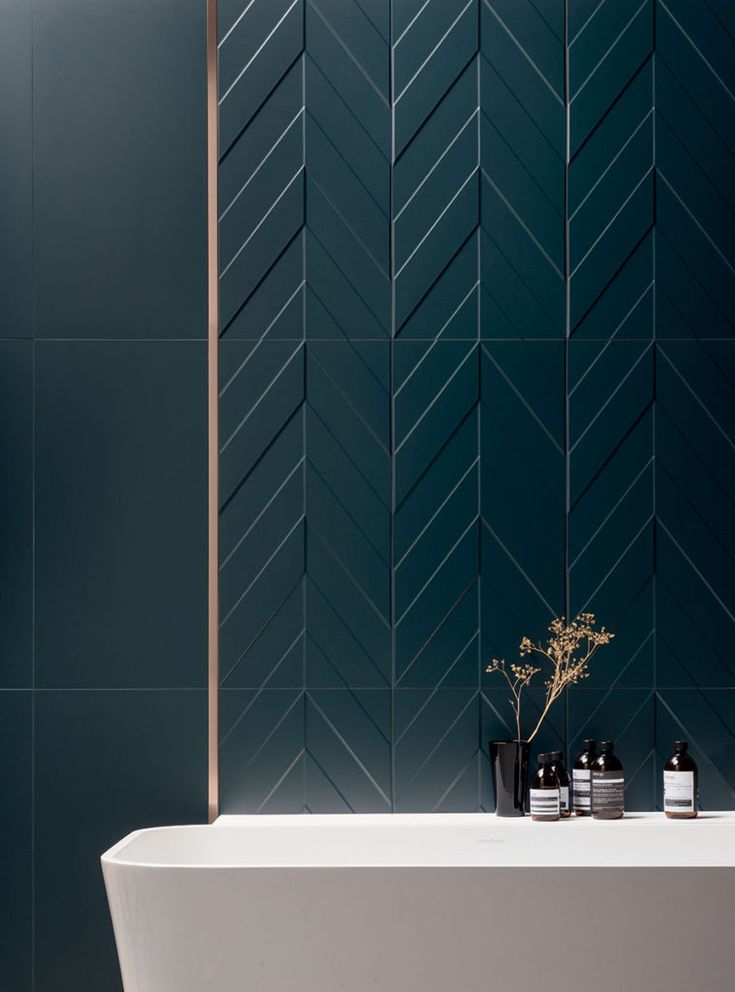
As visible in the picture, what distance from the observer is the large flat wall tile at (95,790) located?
6.84 feet

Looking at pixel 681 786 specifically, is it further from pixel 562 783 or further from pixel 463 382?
pixel 463 382

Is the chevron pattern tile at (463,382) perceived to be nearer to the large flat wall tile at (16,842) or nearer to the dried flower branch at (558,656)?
the dried flower branch at (558,656)

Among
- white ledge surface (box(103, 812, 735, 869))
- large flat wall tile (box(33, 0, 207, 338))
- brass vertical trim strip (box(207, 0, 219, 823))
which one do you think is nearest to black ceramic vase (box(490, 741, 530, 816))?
white ledge surface (box(103, 812, 735, 869))

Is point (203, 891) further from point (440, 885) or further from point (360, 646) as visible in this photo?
point (360, 646)

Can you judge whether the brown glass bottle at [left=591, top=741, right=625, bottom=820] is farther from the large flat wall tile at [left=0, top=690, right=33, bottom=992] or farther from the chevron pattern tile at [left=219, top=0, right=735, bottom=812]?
the large flat wall tile at [left=0, top=690, right=33, bottom=992]

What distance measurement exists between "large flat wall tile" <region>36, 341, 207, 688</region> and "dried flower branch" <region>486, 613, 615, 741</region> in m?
0.69

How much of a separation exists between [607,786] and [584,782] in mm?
51

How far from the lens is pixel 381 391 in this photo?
217 centimetres

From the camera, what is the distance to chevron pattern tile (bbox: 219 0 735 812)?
7.02 feet

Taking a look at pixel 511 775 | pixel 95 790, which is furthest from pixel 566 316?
pixel 95 790

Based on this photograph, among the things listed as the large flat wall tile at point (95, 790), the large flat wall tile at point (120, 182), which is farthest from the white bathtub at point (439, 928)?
the large flat wall tile at point (120, 182)

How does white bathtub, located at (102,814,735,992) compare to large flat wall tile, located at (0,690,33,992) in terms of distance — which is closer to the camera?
white bathtub, located at (102,814,735,992)

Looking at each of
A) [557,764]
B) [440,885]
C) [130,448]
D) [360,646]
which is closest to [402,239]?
[130,448]

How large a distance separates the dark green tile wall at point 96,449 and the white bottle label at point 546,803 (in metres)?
0.72
